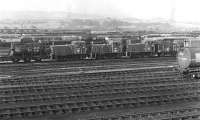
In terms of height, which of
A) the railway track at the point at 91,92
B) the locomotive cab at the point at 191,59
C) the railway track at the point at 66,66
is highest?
the locomotive cab at the point at 191,59

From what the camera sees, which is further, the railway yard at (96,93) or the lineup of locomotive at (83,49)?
the lineup of locomotive at (83,49)

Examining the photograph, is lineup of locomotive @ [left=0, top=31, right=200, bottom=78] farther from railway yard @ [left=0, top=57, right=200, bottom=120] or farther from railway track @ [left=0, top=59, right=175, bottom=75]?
railway yard @ [left=0, top=57, right=200, bottom=120]

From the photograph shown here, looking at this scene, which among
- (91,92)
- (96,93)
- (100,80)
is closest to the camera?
(96,93)

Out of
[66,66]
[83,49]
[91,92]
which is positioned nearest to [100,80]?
[91,92]

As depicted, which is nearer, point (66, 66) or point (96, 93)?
point (96, 93)

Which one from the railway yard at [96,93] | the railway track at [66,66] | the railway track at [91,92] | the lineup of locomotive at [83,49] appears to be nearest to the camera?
the railway yard at [96,93]

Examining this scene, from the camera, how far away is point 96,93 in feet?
77.9

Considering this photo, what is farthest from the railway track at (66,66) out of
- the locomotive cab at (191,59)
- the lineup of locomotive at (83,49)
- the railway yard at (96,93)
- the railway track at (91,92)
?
the locomotive cab at (191,59)

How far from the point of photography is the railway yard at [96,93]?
19.7 m

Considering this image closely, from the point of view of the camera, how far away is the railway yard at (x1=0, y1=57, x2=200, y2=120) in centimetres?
1967

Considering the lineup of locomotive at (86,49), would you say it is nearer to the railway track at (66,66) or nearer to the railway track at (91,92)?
the railway track at (66,66)

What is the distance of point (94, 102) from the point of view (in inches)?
864

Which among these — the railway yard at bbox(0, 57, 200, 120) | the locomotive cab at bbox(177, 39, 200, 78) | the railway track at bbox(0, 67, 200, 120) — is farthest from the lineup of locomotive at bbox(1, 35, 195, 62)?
the locomotive cab at bbox(177, 39, 200, 78)

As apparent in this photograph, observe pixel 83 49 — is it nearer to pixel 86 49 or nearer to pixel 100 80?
pixel 86 49
